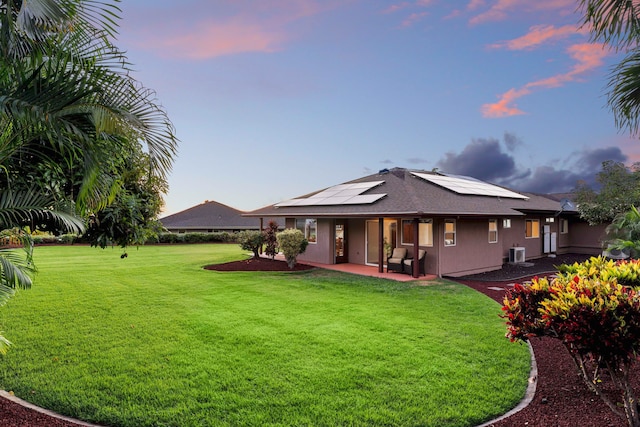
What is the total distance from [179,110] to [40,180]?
899 cm

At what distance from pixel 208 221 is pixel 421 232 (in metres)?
30.4

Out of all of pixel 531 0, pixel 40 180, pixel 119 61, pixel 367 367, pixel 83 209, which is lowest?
pixel 367 367

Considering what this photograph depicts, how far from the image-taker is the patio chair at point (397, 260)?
13904mm

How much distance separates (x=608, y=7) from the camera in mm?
5430

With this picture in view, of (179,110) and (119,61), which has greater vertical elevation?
(179,110)

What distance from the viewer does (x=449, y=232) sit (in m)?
14.0

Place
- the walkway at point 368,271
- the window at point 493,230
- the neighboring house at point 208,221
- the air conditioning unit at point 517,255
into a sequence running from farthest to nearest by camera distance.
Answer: the neighboring house at point 208,221, the air conditioning unit at point 517,255, the window at point 493,230, the walkway at point 368,271

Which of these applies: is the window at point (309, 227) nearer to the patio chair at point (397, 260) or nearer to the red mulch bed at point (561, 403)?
the patio chair at point (397, 260)

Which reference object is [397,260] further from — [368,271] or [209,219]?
[209,219]

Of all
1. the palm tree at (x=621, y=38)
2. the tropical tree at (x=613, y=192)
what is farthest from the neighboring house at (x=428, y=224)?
the palm tree at (x=621, y=38)

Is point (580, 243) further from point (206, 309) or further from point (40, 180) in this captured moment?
point (40, 180)

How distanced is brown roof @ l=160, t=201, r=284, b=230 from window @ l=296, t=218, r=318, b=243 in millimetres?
19857

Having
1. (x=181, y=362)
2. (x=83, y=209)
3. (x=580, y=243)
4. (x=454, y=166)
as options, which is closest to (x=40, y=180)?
(x=83, y=209)

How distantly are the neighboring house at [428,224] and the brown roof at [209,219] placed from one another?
20.6 metres
